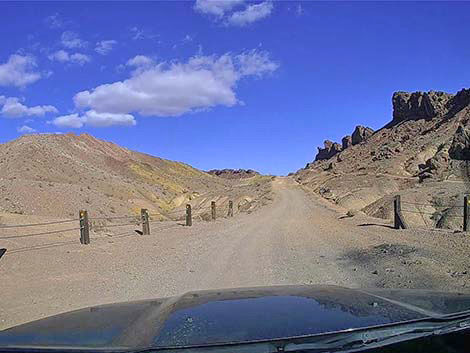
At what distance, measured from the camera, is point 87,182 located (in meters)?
54.3

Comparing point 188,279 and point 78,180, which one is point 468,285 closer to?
point 188,279

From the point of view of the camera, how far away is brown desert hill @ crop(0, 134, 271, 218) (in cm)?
3437

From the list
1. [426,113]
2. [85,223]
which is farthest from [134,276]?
[426,113]

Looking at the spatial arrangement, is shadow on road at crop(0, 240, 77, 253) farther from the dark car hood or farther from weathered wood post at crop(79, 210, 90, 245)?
the dark car hood

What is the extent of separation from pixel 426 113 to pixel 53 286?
350ft

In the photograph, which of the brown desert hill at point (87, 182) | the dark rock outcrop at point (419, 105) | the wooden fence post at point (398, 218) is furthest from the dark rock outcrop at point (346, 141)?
the wooden fence post at point (398, 218)

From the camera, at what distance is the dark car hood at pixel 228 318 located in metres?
2.96

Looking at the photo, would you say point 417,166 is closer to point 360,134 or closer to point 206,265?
point 206,265

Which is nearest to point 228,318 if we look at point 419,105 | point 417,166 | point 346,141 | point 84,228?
point 84,228

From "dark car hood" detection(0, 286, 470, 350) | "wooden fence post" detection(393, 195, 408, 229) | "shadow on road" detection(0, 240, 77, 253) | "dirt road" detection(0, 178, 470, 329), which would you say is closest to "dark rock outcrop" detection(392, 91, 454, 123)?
"wooden fence post" detection(393, 195, 408, 229)

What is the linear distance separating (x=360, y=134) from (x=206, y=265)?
144112 mm

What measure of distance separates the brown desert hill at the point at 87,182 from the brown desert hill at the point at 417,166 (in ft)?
37.9

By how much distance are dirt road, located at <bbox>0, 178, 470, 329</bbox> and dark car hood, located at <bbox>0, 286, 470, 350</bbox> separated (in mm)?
4777

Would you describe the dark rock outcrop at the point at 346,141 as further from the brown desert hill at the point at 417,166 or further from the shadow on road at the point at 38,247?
the shadow on road at the point at 38,247
